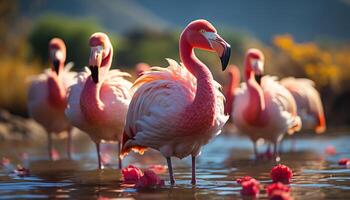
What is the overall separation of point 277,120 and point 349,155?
1382 mm

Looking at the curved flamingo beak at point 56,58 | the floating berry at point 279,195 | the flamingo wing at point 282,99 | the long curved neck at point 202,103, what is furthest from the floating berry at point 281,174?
the curved flamingo beak at point 56,58

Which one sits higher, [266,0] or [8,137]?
[266,0]

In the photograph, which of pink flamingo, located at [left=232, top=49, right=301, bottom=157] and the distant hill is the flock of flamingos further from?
the distant hill

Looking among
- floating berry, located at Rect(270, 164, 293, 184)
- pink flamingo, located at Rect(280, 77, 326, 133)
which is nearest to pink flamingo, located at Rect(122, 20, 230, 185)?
floating berry, located at Rect(270, 164, 293, 184)

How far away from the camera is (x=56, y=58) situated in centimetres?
1147

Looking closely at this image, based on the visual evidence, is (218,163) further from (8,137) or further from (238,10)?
(238,10)

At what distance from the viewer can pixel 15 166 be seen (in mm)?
10508

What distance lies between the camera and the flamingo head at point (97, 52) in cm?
845

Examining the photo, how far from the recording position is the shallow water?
7285 millimetres

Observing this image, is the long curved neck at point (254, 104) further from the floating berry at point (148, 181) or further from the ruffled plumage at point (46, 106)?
the floating berry at point (148, 181)

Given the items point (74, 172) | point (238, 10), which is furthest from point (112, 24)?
point (74, 172)

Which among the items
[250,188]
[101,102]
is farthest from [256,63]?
[250,188]

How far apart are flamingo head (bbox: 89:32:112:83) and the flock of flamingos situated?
1 centimetres

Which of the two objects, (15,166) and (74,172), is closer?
(74,172)
